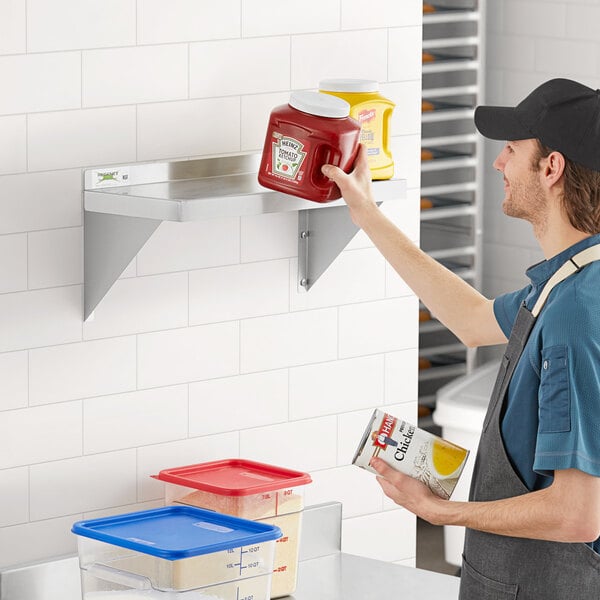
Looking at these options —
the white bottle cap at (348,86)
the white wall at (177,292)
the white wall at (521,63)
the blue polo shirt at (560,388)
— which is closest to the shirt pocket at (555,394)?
the blue polo shirt at (560,388)

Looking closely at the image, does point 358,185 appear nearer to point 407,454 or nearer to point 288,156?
point 288,156

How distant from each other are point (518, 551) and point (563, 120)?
565mm

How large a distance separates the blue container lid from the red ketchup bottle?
0.49 m

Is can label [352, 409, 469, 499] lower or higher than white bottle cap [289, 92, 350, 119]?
lower

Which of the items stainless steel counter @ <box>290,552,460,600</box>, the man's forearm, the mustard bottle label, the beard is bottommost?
stainless steel counter @ <box>290,552,460,600</box>

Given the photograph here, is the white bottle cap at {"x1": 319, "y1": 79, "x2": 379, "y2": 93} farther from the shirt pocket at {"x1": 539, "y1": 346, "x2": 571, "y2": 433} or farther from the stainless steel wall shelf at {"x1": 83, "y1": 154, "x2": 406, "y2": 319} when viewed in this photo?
the shirt pocket at {"x1": 539, "y1": 346, "x2": 571, "y2": 433}

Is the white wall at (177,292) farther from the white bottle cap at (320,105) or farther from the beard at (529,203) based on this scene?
the beard at (529,203)

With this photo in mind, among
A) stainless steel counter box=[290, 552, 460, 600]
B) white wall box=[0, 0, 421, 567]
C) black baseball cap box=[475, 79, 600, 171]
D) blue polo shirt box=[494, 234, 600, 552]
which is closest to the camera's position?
blue polo shirt box=[494, 234, 600, 552]

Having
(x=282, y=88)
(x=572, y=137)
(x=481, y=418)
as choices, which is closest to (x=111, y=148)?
(x=282, y=88)

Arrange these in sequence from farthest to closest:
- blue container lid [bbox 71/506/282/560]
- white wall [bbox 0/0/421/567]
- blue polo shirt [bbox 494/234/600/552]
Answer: white wall [bbox 0/0/421/567] → blue container lid [bbox 71/506/282/560] → blue polo shirt [bbox 494/234/600/552]

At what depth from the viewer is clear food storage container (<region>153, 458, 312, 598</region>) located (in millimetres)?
1948

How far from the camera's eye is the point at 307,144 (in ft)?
5.99

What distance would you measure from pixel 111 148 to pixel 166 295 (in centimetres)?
25

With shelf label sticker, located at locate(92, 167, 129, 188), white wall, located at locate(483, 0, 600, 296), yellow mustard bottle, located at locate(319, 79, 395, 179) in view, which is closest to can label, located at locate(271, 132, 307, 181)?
yellow mustard bottle, located at locate(319, 79, 395, 179)
